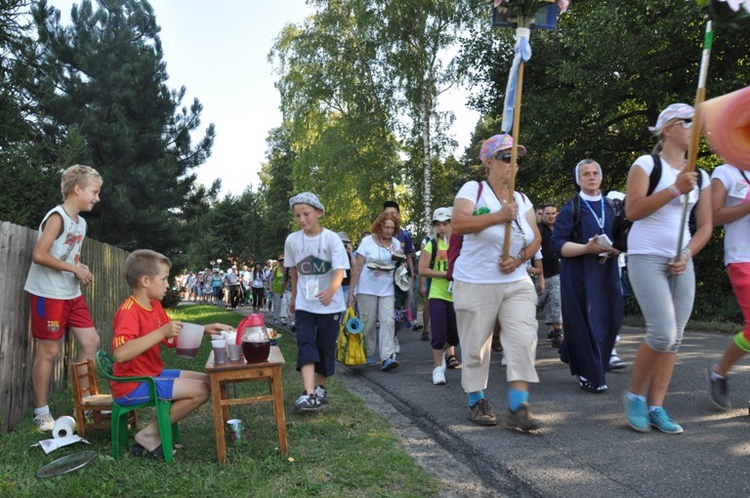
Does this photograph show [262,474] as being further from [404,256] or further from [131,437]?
[404,256]

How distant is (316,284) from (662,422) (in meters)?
2.97

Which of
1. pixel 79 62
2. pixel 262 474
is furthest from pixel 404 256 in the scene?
pixel 79 62

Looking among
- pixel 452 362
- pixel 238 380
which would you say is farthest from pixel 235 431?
pixel 452 362

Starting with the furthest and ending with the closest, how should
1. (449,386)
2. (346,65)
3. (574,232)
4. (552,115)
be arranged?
1. (346,65)
2. (552,115)
3. (449,386)
4. (574,232)

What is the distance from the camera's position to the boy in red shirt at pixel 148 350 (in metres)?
4.10

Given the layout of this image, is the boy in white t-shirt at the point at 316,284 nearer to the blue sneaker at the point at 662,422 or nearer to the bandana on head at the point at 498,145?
the bandana on head at the point at 498,145

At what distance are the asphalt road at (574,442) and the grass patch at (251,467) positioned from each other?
269mm

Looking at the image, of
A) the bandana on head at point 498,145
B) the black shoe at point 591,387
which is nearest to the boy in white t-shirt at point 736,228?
the black shoe at point 591,387

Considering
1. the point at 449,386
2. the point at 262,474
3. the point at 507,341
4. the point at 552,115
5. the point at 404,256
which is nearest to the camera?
the point at 262,474

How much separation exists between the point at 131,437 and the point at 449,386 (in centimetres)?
318

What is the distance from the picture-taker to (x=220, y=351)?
432 cm

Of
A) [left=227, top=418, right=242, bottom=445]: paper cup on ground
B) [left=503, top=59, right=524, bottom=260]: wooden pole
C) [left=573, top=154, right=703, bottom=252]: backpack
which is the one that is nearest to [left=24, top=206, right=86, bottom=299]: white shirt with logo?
[left=227, top=418, right=242, bottom=445]: paper cup on ground

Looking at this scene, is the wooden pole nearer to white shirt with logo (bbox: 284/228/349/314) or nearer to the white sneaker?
white shirt with logo (bbox: 284/228/349/314)

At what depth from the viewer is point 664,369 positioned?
4492mm
